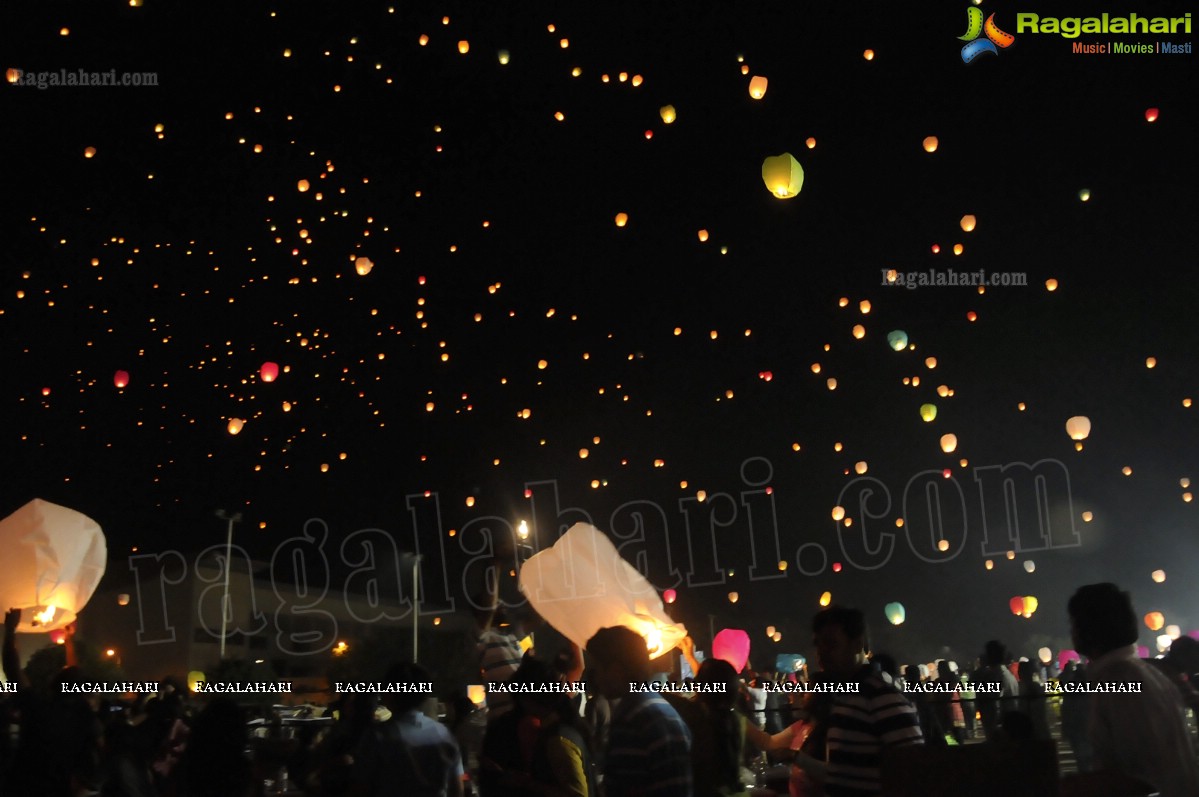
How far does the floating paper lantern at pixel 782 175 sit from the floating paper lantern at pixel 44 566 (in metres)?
5.83

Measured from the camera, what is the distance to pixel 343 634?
39.8 metres

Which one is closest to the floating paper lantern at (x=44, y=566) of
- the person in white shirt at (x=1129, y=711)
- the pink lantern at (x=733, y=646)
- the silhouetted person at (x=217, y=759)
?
the silhouetted person at (x=217, y=759)

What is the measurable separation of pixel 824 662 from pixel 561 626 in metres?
3.32

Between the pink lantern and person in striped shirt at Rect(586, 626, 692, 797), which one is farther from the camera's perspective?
the pink lantern

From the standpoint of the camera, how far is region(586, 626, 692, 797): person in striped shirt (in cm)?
324

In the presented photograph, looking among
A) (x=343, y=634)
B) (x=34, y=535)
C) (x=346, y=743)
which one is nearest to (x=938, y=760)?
(x=346, y=743)

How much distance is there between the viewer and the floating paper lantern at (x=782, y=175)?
885 centimetres

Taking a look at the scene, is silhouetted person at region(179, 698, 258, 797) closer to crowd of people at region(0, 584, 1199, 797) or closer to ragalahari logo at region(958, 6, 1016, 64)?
crowd of people at region(0, 584, 1199, 797)

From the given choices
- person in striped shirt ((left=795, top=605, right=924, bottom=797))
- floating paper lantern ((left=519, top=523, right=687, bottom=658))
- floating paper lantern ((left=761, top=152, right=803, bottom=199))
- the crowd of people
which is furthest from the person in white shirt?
floating paper lantern ((left=761, top=152, right=803, bottom=199))

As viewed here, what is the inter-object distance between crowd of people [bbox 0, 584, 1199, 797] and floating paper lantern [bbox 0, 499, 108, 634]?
18.6 inches

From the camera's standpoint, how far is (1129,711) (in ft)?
9.07

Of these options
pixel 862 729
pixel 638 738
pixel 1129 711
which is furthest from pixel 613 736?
pixel 1129 711

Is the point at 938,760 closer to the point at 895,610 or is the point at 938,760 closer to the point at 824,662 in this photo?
the point at 824,662

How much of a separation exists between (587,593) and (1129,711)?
3992 millimetres
